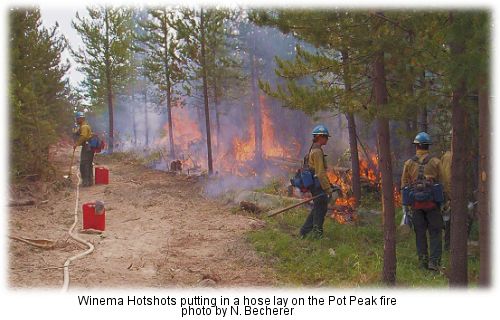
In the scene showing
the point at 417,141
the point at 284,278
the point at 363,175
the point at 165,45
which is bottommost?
the point at 284,278

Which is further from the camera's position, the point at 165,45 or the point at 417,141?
the point at 165,45

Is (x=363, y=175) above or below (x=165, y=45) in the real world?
below

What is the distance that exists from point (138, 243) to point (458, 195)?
18.1 feet

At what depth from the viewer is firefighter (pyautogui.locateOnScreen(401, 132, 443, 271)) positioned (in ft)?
22.3

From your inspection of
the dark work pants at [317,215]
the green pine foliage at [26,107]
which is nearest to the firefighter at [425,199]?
the dark work pants at [317,215]

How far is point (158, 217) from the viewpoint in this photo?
32.6 feet

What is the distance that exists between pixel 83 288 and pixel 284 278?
9.42ft

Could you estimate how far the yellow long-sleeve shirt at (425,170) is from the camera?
23.1ft

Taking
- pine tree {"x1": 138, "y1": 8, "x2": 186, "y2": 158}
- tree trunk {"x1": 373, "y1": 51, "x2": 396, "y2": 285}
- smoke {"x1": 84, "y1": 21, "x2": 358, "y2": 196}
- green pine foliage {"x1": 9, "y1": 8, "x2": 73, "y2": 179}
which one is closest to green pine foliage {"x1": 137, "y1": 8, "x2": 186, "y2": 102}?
pine tree {"x1": 138, "y1": 8, "x2": 186, "y2": 158}

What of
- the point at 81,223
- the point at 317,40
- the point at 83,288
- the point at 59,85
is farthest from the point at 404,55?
the point at 59,85

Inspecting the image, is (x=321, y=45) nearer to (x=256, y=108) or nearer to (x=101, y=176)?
(x=101, y=176)

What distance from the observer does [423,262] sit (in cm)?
704

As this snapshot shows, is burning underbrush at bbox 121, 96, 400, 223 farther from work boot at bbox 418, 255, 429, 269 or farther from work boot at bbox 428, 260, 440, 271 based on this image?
work boot at bbox 428, 260, 440, 271

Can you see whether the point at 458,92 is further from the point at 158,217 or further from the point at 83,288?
the point at 158,217
